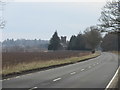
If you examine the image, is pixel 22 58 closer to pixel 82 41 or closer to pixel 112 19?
pixel 112 19

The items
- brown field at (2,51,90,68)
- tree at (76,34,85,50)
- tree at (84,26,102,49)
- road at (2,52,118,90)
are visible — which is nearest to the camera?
road at (2,52,118,90)

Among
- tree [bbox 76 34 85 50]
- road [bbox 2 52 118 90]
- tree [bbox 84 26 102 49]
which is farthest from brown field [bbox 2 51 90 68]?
tree [bbox 76 34 85 50]

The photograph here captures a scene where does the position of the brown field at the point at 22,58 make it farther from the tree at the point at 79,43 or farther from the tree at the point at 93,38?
the tree at the point at 79,43

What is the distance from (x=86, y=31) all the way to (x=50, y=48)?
20.4 meters

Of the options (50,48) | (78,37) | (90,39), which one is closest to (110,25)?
(90,39)

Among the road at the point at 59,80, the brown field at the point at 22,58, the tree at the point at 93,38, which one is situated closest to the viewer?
the road at the point at 59,80

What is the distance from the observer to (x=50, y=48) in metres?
159

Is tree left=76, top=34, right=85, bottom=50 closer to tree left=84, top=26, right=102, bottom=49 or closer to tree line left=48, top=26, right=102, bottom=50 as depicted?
tree line left=48, top=26, right=102, bottom=50

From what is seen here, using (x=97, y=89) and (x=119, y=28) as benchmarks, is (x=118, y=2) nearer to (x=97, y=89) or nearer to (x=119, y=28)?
(x=119, y=28)

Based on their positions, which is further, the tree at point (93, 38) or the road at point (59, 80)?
the tree at point (93, 38)

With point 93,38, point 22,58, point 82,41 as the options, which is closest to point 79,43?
point 82,41

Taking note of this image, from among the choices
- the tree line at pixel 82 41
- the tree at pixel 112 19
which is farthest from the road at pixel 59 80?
the tree line at pixel 82 41

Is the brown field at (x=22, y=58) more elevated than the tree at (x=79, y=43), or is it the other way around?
the tree at (x=79, y=43)

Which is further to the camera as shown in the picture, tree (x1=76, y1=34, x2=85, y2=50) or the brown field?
tree (x1=76, y1=34, x2=85, y2=50)
